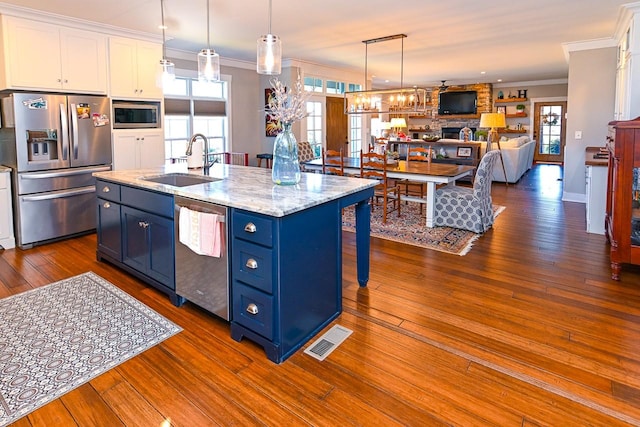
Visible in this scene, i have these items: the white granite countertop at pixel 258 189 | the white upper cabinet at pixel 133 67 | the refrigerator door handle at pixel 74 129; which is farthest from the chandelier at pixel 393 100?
the refrigerator door handle at pixel 74 129

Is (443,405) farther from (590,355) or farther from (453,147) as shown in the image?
(453,147)

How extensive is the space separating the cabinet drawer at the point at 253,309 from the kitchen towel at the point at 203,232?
10.6 inches

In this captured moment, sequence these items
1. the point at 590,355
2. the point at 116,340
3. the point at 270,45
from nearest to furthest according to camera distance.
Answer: the point at 590,355
the point at 116,340
the point at 270,45

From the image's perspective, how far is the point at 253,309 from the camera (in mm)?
2402

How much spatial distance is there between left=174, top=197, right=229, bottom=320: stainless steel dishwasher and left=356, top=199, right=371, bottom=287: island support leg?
3.63 ft

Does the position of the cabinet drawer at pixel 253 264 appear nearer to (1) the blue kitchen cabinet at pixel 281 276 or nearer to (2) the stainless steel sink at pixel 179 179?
(1) the blue kitchen cabinet at pixel 281 276

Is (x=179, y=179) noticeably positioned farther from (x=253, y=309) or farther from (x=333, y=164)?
(x=333, y=164)

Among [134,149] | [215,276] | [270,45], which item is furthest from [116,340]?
[134,149]

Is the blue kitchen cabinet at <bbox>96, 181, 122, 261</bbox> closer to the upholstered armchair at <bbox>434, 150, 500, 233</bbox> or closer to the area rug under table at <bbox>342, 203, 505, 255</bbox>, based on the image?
the area rug under table at <bbox>342, 203, 505, 255</bbox>

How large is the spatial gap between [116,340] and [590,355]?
2.82 meters

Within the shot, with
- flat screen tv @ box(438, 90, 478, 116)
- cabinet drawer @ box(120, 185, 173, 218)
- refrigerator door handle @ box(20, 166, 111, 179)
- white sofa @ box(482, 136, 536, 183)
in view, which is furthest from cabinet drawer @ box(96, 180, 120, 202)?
flat screen tv @ box(438, 90, 478, 116)

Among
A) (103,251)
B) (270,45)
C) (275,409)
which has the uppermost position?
(270,45)

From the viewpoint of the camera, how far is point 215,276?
2.64 metres

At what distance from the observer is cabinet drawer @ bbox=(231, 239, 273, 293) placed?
7.49 ft
